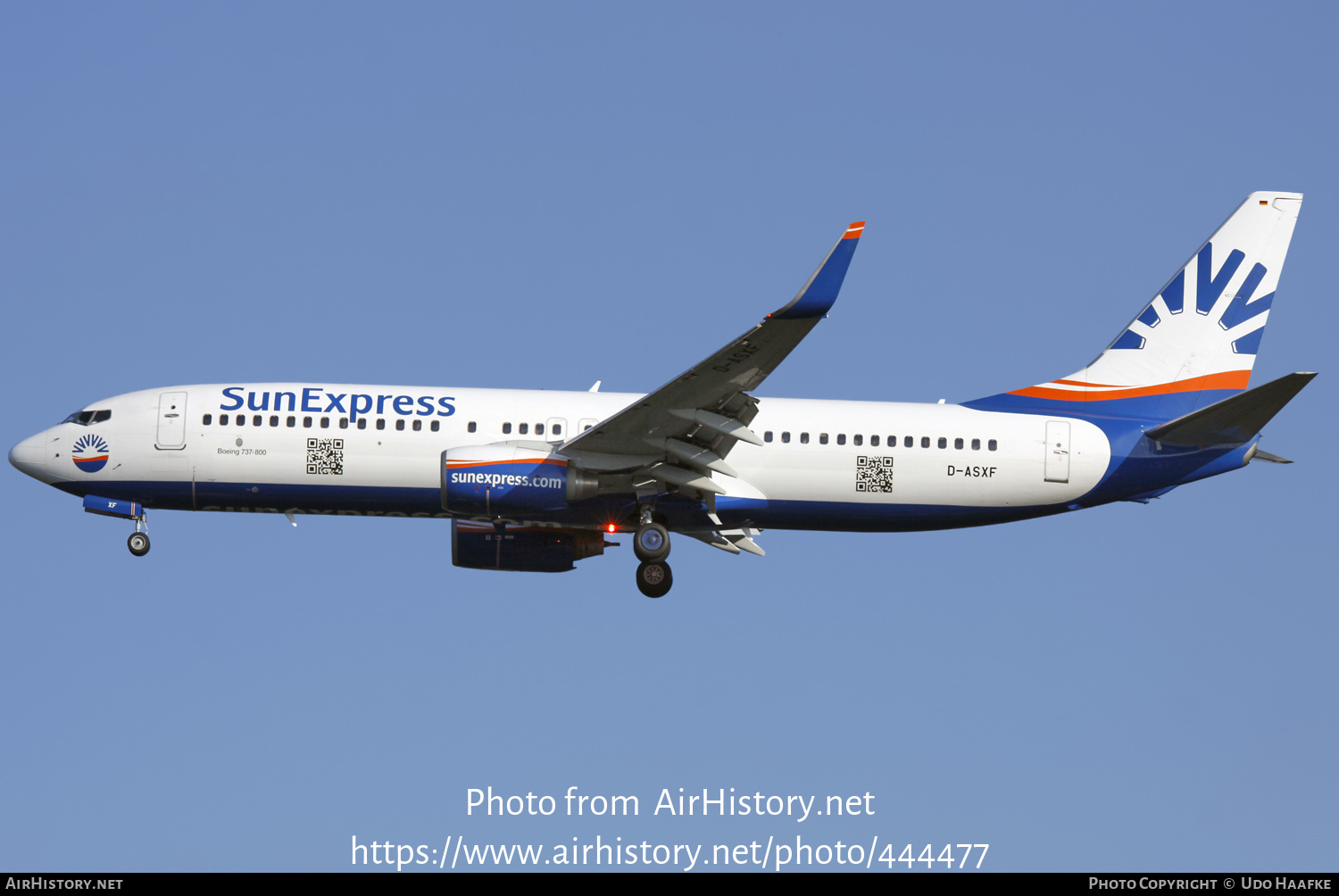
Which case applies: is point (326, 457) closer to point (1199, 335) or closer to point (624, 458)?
point (624, 458)

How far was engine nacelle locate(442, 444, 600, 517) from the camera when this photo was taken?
104ft

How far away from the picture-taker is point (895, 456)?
33.9 m

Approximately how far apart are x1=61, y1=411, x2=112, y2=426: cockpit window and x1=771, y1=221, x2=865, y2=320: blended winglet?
1674 cm

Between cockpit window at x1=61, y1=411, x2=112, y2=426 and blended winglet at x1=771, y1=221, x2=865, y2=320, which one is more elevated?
blended winglet at x1=771, y1=221, x2=865, y2=320

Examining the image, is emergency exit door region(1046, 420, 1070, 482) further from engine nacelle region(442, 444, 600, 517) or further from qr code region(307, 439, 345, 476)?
qr code region(307, 439, 345, 476)

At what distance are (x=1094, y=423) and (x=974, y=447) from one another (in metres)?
3.09

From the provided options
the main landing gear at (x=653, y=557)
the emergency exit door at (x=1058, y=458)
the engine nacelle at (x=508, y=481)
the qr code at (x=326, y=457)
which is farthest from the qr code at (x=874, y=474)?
the qr code at (x=326, y=457)

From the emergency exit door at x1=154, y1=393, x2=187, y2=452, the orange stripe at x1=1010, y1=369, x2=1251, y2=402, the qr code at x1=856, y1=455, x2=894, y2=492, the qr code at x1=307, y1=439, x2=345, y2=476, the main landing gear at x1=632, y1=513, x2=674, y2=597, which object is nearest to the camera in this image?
the main landing gear at x1=632, y1=513, x2=674, y2=597

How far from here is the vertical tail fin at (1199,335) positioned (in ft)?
118

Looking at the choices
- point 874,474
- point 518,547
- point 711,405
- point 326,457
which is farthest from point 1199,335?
point 326,457

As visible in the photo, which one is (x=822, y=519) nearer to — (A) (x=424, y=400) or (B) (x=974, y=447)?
(B) (x=974, y=447)

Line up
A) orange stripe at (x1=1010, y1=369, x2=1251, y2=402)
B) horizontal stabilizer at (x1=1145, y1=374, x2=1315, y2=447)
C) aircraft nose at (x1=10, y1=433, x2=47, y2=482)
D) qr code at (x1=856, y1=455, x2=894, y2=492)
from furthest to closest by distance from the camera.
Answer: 1. orange stripe at (x1=1010, y1=369, x2=1251, y2=402)
2. aircraft nose at (x1=10, y1=433, x2=47, y2=482)
3. qr code at (x1=856, y1=455, x2=894, y2=492)
4. horizontal stabilizer at (x1=1145, y1=374, x2=1315, y2=447)

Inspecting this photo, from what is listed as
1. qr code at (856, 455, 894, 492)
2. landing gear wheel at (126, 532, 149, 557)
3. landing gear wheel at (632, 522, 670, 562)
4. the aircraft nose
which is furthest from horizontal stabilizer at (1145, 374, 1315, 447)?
the aircraft nose

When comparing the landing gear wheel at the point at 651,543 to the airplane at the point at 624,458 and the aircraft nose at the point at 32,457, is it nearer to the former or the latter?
the airplane at the point at 624,458
